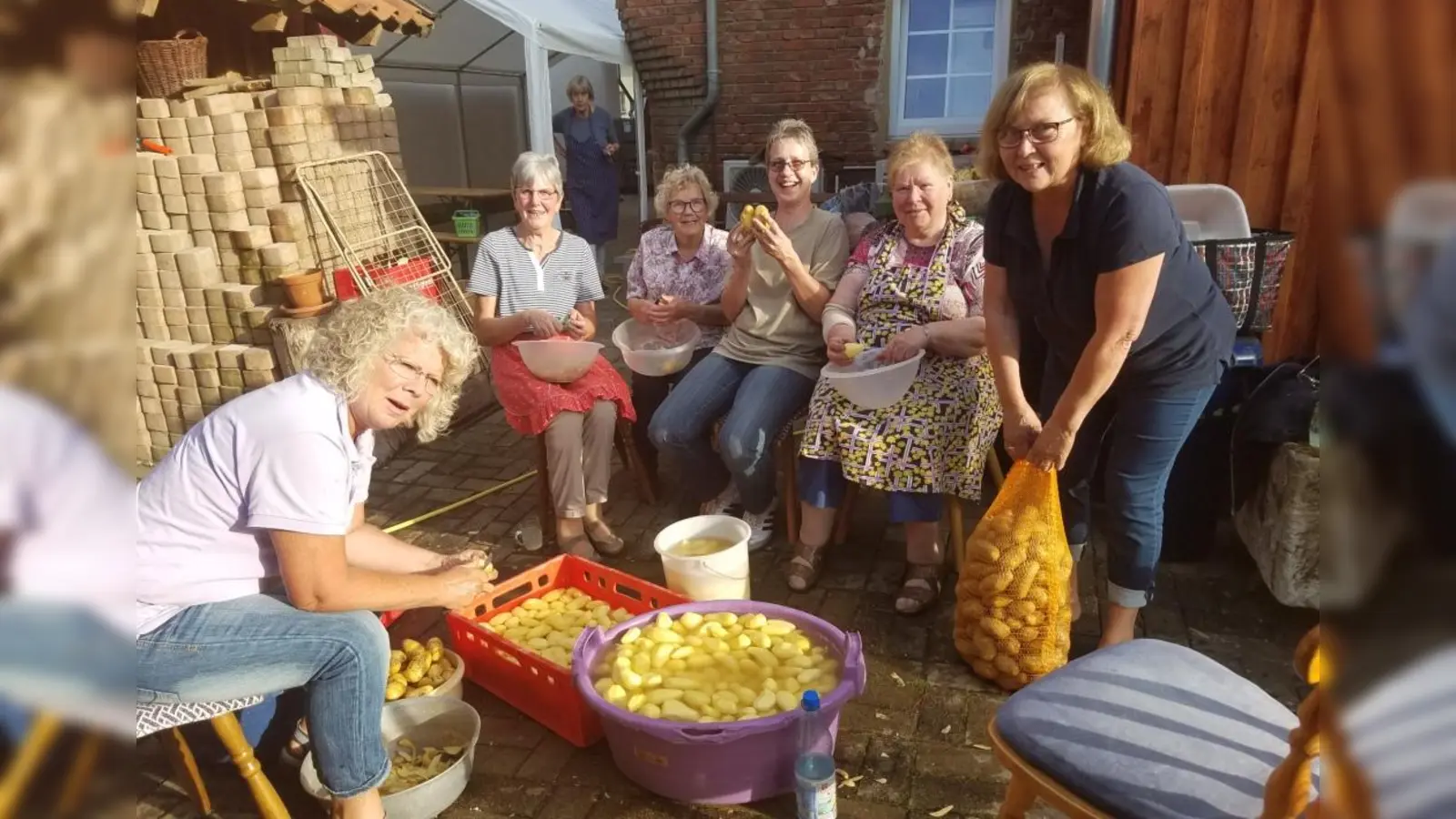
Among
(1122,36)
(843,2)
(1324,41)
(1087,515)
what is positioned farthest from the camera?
(843,2)

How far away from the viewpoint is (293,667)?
209cm

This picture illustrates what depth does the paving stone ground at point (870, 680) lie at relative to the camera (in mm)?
2410

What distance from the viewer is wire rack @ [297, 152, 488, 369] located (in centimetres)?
489

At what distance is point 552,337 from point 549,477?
56cm

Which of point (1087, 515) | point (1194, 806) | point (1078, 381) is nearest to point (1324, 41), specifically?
point (1194, 806)

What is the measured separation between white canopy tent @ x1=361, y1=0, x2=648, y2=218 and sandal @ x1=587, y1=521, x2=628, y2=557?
4.80m

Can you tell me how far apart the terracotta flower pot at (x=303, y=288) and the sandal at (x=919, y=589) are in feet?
10.5

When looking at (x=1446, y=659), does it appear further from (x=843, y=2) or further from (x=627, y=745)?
(x=843, y=2)

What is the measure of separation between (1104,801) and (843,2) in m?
8.07

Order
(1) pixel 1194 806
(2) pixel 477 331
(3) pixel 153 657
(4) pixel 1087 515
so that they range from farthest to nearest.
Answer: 1. (2) pixel 477 331
2. (4) pixel 1087 515
3. (3) pixel 153 657
4. (1) pixel 1194 806

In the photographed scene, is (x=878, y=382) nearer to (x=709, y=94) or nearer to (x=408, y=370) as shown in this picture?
(x=408, y=370)

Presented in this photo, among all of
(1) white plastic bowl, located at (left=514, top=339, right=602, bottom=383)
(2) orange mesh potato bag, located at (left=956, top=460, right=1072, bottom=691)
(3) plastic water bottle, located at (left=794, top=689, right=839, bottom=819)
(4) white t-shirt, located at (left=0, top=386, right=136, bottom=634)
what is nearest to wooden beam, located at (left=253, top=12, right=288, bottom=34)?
(1) white plastic bowl, located at (left=514, top=339, right=602, bottom=383)

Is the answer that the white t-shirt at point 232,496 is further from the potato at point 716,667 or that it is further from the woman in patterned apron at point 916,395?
the woman in patterned apron at point 916,395

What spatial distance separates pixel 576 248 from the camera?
4.04 meters
